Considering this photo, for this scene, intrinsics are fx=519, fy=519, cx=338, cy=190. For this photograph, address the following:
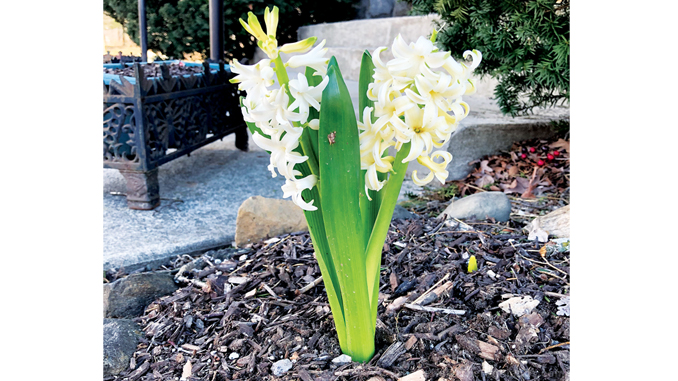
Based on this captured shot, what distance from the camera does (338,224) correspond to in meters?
1.03

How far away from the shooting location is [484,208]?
6.82ft

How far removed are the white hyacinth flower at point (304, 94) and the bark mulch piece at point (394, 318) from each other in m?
0.60

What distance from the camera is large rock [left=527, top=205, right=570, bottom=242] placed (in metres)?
1.79

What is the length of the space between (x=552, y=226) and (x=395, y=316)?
0.81 m

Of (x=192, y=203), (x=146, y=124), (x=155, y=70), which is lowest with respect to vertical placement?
(x=192, y=203)

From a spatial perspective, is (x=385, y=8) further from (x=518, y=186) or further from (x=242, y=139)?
(x=518, y=186)

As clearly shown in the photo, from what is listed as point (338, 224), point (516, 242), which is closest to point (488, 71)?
point (516, 242)

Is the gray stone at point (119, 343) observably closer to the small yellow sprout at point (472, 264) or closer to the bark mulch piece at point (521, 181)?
the small yellow sprout at point (472, 264)

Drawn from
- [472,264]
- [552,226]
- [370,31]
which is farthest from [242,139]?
[472,264]

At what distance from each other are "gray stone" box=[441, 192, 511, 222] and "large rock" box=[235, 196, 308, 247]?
617 mm

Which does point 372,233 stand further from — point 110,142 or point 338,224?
point 110,142

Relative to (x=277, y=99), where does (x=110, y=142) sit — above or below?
below

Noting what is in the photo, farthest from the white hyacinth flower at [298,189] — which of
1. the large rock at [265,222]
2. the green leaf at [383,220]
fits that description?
the large rock at [265,222]

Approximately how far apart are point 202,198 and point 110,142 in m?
0.61
